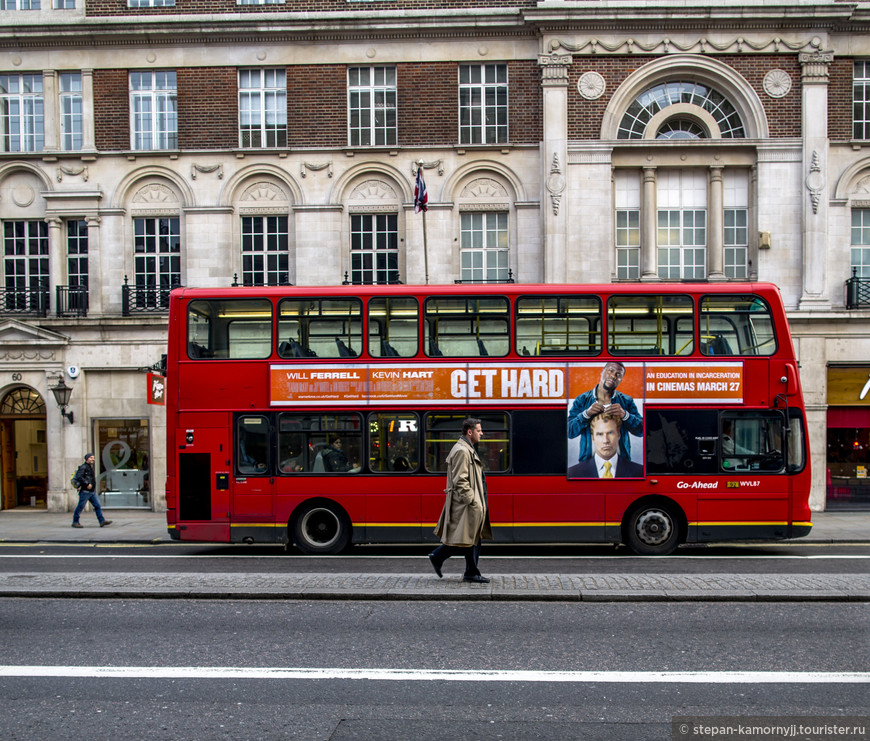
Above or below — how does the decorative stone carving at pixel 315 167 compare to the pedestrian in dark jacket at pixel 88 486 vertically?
above

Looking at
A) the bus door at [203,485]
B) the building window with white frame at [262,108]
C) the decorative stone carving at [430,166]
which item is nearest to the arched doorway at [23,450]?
the building window with white frame at [262,108]

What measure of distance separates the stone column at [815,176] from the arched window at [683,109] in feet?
5.27

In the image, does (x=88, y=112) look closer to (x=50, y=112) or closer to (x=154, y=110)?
(x=50, y=112)

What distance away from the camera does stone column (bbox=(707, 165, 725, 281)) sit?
65.5 ft

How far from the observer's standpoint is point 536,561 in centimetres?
1170

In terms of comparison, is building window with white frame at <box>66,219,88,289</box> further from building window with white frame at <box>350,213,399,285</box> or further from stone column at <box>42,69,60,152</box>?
building window with white frame at <box>350,213,399,285</box>

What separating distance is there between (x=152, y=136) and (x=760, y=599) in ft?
60.4

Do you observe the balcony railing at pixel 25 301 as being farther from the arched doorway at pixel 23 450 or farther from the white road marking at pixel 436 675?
the white road marking at pixel 436 675

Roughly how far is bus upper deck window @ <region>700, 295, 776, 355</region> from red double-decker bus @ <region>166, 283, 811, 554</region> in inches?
0.8

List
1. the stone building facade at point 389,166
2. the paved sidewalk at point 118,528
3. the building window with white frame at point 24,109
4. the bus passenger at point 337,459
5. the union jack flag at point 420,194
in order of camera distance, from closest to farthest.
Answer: the bus passenger at point 337,459, the paved sidewalk at point 118,528, the union jack flag at point 420,194, the stone building facade at point 389,166, the building window with white frame at point 24,109

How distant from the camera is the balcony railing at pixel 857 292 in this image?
1950 centimetres

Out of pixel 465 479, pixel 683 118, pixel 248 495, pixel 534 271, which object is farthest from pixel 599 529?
pixel 683 118

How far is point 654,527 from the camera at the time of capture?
12.5 meters

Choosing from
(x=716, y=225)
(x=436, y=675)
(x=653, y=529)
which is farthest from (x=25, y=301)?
(x=436, y=675)
